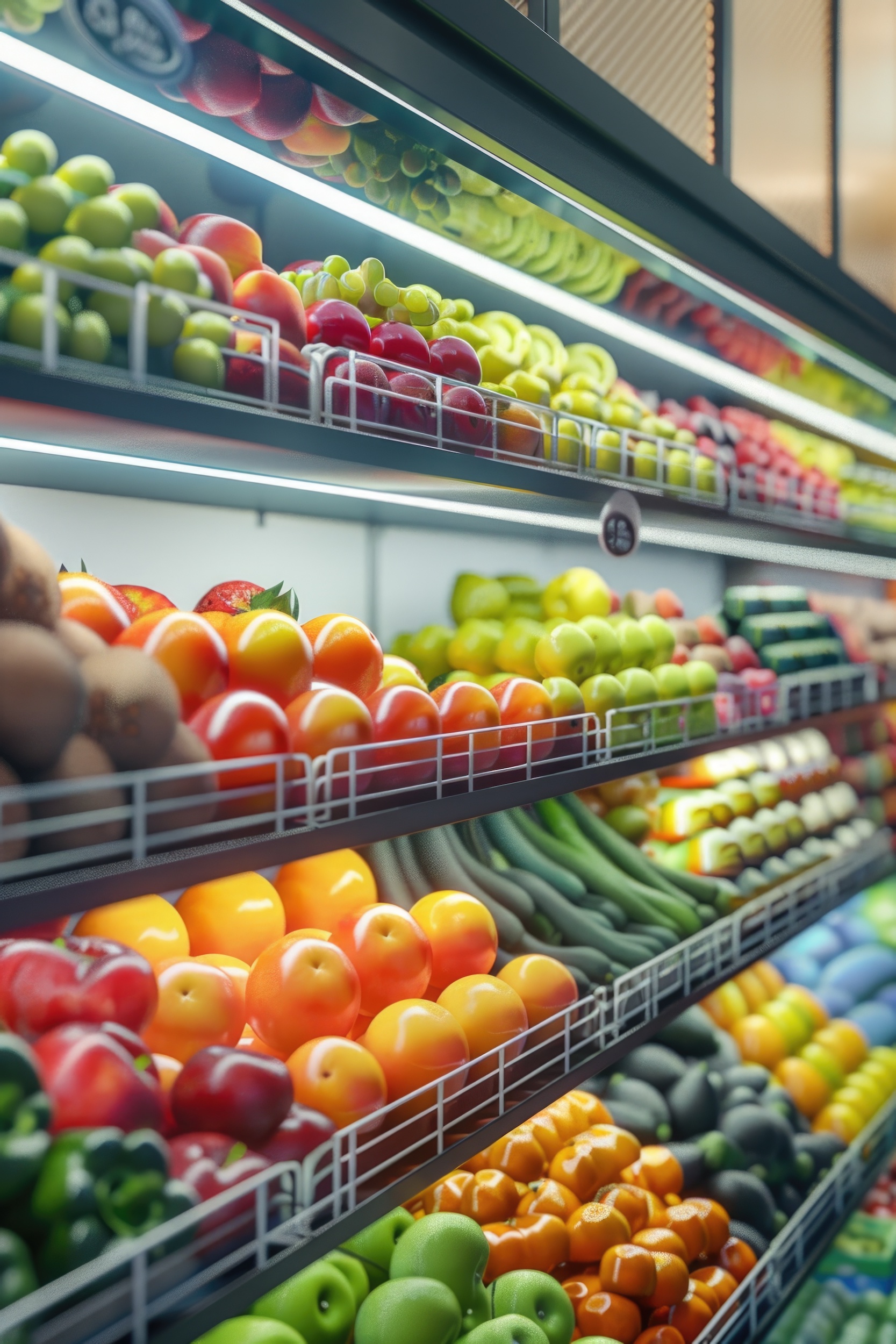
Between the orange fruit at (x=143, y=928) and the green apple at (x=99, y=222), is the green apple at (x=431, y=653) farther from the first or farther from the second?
the green apple at (x=99, y=222)

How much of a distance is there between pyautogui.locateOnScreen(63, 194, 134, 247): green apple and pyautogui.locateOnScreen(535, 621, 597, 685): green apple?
0.86 meters

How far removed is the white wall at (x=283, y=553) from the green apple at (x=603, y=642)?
284 mm

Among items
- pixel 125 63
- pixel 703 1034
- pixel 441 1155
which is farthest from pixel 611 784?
pixel 125 63

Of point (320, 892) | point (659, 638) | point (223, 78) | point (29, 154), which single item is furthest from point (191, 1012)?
point (659, 638)

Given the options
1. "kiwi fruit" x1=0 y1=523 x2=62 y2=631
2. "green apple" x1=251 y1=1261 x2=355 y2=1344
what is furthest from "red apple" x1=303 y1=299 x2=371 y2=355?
"green apple" x1=251 y1=1261 x2=355 y2=1344

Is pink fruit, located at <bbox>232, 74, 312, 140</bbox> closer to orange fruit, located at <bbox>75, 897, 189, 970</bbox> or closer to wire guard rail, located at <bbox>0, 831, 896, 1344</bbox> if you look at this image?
orange fruit, located at <bbox>75, 897, 189, 970</bbox>

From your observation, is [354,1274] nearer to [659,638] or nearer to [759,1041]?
[659,638]

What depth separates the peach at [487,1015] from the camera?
1.21m

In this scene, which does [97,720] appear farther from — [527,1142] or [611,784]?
[611,784]

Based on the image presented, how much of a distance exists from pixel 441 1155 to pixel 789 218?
1659 millimetres

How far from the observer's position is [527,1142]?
57.0 inches

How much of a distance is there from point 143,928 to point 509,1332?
0.62 metres

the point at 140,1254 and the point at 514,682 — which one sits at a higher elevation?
the point at 514,682

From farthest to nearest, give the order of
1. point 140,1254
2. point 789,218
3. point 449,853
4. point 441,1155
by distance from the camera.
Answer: point 789,218, point 449,853, point 441,1155, point 140,1254
